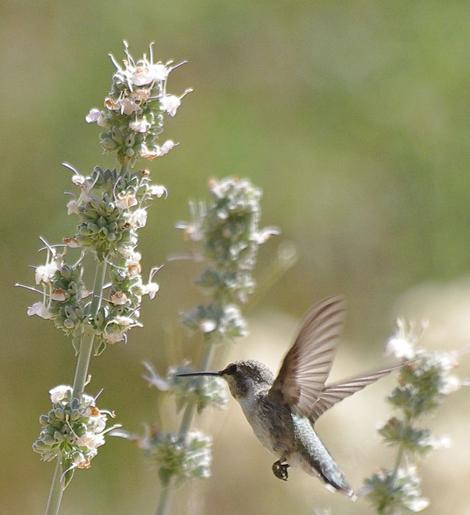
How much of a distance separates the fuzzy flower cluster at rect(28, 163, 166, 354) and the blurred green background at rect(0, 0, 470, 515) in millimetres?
4086

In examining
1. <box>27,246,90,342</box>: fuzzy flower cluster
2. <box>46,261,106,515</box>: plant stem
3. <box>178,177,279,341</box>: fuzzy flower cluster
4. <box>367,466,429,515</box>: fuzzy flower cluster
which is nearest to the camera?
<box>46,261,106,515</box>: plant stem

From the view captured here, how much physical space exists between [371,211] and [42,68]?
3274 millimetres

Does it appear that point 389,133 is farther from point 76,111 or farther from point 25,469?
point 25,469

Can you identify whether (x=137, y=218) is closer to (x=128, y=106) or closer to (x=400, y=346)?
(x=128, y=106)

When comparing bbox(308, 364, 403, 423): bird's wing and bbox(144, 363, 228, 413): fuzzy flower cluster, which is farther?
bbox(144, 363, 228, 413): fuzzy flower cluster

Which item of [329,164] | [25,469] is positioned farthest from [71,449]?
[329,164]

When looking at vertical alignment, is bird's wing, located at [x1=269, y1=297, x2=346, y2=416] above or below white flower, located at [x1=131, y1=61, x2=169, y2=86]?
below

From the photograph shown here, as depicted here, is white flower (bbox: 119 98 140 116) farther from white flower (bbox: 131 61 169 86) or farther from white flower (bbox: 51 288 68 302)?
white flower (bbox: 51 288 68 302)

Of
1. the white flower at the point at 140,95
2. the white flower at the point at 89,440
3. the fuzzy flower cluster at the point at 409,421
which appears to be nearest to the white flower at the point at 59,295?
the white flower at the point at 89,440

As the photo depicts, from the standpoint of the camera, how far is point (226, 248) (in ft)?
15.4

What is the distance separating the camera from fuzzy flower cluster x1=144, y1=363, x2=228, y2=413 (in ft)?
15.1

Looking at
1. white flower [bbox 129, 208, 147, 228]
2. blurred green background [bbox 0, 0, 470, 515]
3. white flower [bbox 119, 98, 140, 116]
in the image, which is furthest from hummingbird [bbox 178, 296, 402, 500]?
blurred green background [bbox 0, 0, 470, 515]

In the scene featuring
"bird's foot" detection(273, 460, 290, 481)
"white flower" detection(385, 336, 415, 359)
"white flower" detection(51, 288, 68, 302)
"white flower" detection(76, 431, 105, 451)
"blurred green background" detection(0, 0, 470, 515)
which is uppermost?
"blurred green background" detection(0, 0, 470, 515)

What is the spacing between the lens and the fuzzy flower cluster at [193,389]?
462 centimetres
